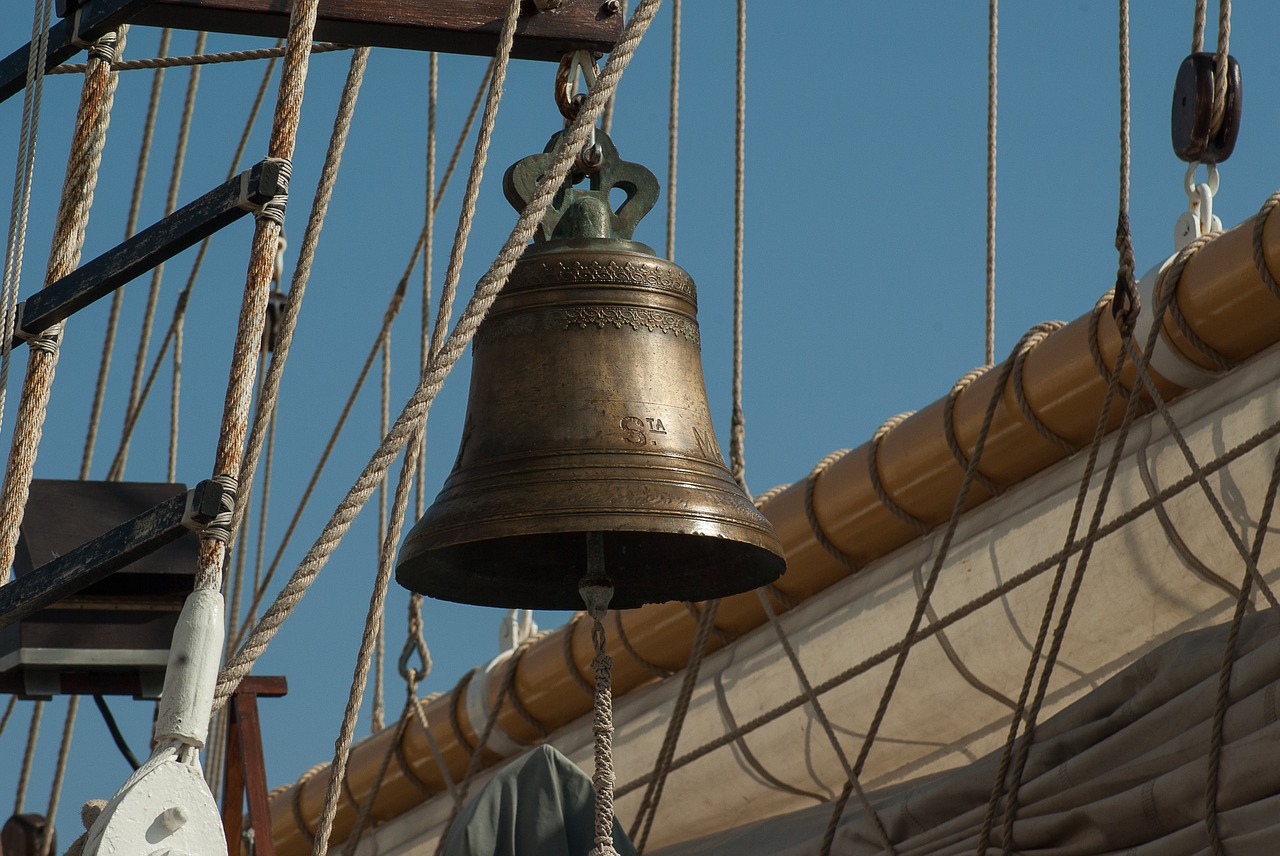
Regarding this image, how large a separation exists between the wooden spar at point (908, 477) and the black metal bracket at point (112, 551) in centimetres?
215

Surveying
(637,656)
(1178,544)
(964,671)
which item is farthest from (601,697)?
(637,656)

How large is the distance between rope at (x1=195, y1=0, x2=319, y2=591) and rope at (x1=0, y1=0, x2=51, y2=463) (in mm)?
356

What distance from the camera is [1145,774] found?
2818 mm

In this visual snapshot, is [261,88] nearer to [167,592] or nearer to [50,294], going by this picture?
[167,592]

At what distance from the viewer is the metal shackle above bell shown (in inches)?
93.7

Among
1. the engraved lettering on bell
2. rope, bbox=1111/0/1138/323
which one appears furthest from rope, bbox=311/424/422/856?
rope, bbox=1111/0/1138/323

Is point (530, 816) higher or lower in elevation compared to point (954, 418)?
lower

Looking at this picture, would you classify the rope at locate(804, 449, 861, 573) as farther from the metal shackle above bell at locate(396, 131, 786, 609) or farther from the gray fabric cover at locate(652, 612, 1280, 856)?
the metal shackle above bell at locate(396, 131, 786, 609)

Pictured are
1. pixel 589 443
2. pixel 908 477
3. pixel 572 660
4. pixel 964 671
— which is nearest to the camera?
pixel 589 443

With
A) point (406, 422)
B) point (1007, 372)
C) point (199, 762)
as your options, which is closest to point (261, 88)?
point (1007, 372)

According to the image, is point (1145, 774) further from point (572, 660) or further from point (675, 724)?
point (572, 660)

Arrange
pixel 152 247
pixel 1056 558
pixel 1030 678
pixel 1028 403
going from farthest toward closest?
pixel 1028 403
pixel 1056 558
pixel 1030 678
pixel 152 247

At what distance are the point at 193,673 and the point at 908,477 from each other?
2.54 meters

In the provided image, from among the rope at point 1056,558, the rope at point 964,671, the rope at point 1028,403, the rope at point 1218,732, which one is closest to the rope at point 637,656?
the rope at point 1056,558
